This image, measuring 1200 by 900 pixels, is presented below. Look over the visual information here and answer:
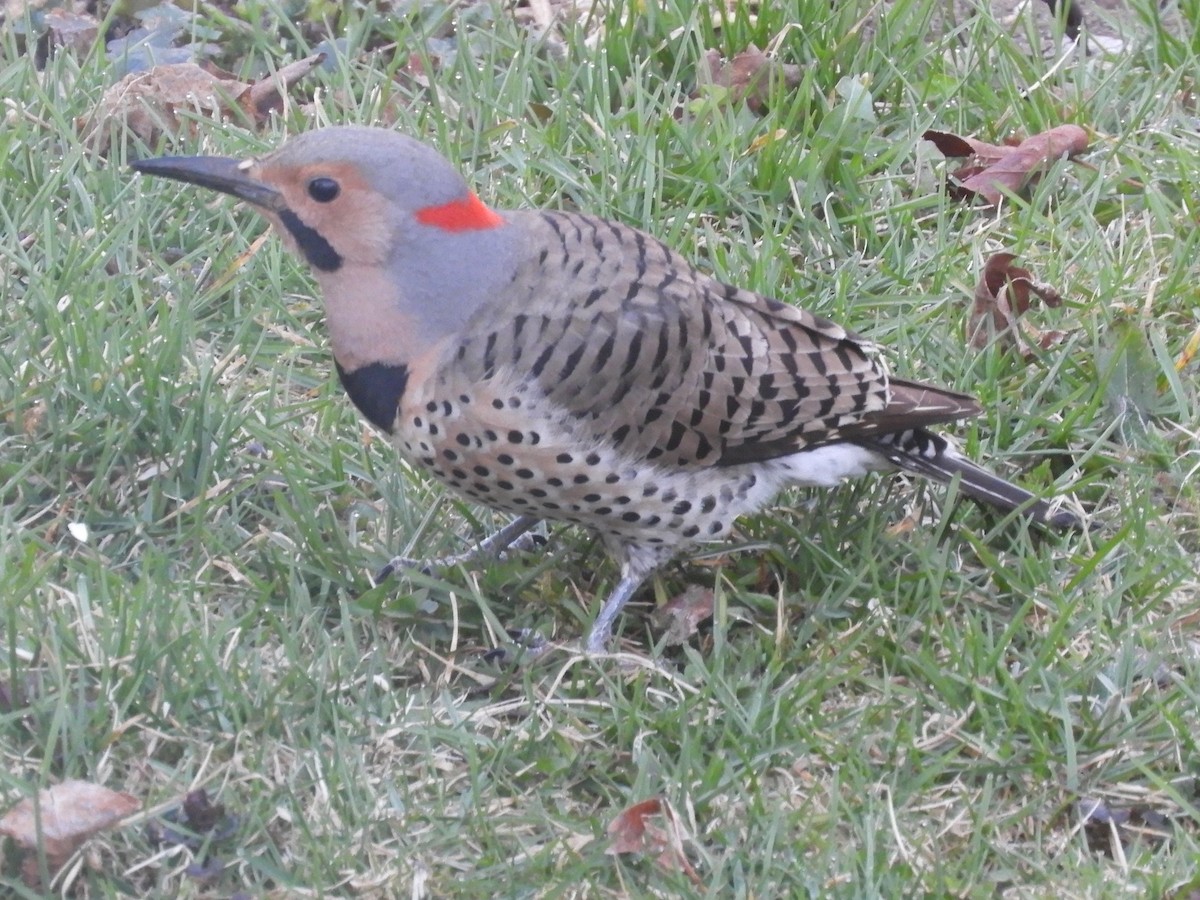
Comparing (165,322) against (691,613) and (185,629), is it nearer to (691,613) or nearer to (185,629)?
(185,629)

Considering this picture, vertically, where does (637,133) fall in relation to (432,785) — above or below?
above

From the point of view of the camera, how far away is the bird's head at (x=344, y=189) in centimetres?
379

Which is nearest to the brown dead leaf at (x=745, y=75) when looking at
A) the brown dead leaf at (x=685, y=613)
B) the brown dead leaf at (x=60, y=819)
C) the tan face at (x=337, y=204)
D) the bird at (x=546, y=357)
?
the bird at (x=546, y=357)

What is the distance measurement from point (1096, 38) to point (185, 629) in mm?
4245

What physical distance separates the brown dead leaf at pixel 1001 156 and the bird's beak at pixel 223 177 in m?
2.59

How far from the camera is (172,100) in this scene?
5633 mm

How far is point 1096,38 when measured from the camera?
Answer: 250 inches

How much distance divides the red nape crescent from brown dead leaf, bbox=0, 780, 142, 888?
57.5 inches

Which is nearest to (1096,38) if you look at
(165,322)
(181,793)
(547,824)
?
Result: (165,322)

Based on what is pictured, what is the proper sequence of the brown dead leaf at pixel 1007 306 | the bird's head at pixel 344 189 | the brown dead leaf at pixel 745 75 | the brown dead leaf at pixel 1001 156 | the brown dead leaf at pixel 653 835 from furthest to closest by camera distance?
the brown dead leaf at pixel 745 75, the brown dead leaf at pixel 1001 156, the brown dead leaf at pixel 1007 306, the bird's head at pixel 344 189, the brown dead leaf at pixel 653 835

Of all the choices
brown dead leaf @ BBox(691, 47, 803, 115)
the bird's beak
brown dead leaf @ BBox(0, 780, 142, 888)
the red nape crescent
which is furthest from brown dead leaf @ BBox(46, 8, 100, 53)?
brown dead leaf @ BBox(0, 780, 142, 888)

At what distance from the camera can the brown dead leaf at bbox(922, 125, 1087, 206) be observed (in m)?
5.56

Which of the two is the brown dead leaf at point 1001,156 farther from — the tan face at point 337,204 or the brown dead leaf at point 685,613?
the tan face at point 337,204

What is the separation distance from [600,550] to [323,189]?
4.23ft
